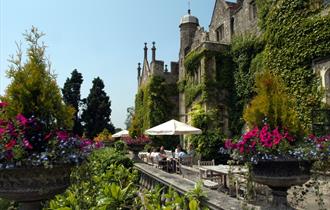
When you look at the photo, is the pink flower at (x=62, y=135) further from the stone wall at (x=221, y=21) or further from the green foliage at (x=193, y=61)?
the stone wall at (x=221, y=21)

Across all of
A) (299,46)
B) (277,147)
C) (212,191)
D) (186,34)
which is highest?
(186,34)

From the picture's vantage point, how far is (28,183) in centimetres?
333

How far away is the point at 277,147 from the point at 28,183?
9.81 ft

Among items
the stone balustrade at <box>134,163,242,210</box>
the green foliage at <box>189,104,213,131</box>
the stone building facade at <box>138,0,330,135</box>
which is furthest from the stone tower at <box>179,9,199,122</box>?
the stone balustrade at <box>134,163,242,210</box>

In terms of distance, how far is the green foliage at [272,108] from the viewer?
417 cm

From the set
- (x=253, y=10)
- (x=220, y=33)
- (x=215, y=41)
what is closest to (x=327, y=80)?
(x=253, y=10)

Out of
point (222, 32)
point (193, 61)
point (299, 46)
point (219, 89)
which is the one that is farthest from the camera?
point (193, 61)

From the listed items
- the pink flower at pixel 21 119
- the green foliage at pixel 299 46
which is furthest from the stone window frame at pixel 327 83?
the pink flower at pixel 21 119

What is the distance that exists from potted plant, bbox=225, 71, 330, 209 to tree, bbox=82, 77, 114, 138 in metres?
42.2

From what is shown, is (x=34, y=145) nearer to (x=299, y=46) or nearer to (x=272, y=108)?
(x=272, y=108)

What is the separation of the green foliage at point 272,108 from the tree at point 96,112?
138ft

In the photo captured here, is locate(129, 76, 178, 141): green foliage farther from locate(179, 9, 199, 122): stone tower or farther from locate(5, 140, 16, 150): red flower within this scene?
locate(5, 140, 16, 150): red flower

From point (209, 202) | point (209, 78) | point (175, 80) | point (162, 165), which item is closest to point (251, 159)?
point (209, 202)

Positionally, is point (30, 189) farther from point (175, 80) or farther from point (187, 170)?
point (175, 80)
